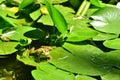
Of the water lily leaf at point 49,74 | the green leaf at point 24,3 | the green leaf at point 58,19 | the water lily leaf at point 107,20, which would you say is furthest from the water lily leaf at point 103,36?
the green leaf at point 24,3

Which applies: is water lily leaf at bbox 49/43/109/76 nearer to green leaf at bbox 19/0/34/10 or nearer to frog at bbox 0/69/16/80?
frog at bbox 0/69/16/80

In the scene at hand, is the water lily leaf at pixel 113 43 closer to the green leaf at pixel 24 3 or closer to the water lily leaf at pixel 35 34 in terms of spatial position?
the water lily leaf at pixel 35 34

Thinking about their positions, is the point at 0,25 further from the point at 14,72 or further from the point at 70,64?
the point at 70,64

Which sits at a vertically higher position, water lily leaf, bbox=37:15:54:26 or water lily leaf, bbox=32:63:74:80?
water lily leaf, bbox=37:15:54:26

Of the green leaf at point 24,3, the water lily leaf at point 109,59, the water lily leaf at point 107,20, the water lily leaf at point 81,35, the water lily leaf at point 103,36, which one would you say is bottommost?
the water lily leaf at point 109,59

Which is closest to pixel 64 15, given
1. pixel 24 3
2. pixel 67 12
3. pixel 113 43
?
pixel 67 12

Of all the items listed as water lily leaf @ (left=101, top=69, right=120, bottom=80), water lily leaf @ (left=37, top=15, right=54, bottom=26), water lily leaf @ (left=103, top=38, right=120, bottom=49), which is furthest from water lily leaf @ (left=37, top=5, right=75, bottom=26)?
water lily leaf @ (left=101, top=69, right=120, bottom=80)
